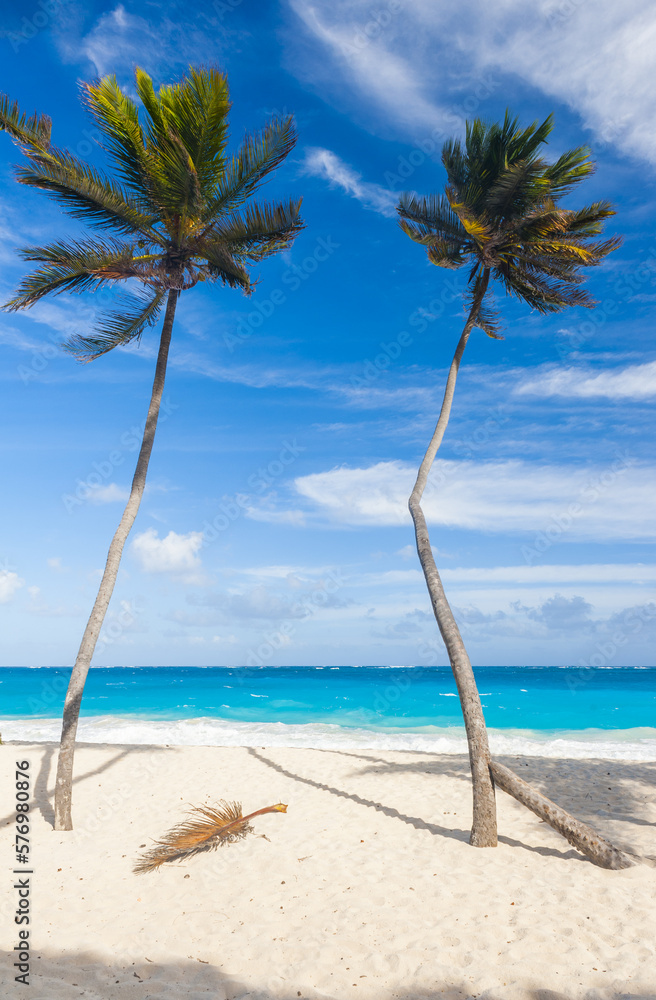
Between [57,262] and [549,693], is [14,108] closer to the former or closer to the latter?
[57,262]

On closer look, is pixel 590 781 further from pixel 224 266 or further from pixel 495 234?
pixel 224 266

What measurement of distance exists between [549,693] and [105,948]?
54.8m

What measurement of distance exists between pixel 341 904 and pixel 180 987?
2.16 m

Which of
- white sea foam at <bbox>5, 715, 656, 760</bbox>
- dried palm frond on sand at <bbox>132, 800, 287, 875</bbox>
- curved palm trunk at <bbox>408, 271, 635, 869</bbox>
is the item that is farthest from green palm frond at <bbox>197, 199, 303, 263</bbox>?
white sea foam at <bbox>5, 715, 656, 760</bbox>

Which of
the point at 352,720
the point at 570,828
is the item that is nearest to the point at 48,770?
the point at 570,828

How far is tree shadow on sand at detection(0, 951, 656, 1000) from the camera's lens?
14.2ft

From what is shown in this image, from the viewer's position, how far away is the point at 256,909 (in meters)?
6.07

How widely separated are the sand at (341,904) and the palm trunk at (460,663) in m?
0.46

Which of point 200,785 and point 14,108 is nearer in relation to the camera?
point 14,108

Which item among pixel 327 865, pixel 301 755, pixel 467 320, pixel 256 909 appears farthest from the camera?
pixel 301 755

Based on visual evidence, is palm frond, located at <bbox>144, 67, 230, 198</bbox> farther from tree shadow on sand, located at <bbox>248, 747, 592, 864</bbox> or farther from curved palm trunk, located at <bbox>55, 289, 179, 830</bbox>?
tree shadow on sand, located at <bbox>248, 747, 592, 864</bbox>

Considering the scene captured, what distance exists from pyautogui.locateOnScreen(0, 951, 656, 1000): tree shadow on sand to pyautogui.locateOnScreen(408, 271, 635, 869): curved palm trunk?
111 inches

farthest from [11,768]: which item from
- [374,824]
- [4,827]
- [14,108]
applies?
[14,108]

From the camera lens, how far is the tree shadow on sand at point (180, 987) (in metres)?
4.32
